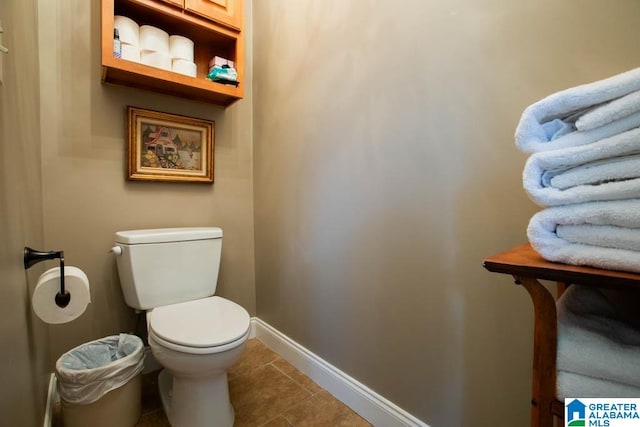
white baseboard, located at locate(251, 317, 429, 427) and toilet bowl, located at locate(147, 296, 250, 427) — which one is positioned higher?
toilet bowl, located at locate(147, 296, 250, 427)

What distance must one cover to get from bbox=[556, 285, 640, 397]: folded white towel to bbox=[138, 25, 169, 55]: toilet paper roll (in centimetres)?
188

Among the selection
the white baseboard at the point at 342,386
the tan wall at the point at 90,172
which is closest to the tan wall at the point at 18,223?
the tan wall at the point at 90,172

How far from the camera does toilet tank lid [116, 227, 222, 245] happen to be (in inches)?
52.2

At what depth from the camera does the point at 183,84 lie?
146 centimetres

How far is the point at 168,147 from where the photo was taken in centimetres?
163

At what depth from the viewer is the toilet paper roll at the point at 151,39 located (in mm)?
1412

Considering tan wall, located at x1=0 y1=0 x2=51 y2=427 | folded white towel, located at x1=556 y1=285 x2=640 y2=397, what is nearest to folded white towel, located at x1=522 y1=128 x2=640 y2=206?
folded white towel, located at x1=556 y1=285 x2=640 y2=397

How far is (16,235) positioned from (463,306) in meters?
1.34

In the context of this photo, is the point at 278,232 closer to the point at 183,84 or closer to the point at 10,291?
the point at 183,84

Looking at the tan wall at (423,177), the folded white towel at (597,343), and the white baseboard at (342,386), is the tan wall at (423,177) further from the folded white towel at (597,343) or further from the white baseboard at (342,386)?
the folded white towel at (597,343)

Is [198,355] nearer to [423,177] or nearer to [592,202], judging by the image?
[423,177]

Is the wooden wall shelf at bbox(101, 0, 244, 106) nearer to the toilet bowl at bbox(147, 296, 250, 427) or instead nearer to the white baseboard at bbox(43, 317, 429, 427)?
the toilet bowl at bbox(147, 296, 250, 427)

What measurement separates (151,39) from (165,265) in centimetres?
113

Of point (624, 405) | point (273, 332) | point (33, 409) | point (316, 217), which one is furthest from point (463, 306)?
point (33, 409)
